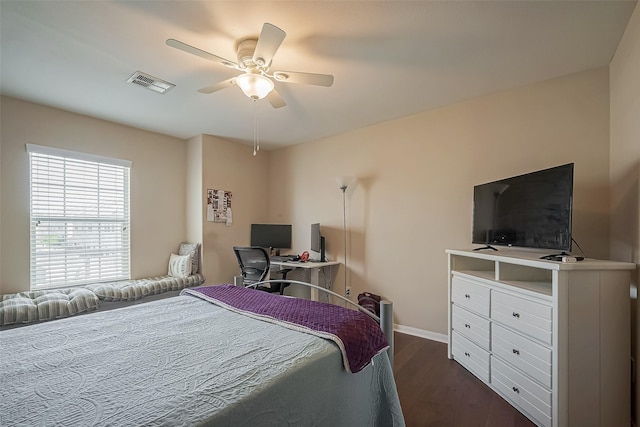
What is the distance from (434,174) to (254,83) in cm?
217

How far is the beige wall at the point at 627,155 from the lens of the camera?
1718mm

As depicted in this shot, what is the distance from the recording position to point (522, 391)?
188 centimetres

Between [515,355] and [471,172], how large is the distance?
5.68 feet

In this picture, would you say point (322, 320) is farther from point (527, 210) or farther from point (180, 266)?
point (180, 266)

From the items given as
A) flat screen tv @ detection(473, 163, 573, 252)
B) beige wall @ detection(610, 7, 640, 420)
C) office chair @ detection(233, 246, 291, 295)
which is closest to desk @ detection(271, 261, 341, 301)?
office chair @ detection(233, 246, 291, 295)

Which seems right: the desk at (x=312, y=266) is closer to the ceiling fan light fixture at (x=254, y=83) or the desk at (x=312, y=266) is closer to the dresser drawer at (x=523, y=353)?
the dresser drawer at (x=523, y=353)

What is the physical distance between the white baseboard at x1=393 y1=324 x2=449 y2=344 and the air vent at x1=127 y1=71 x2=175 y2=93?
3.52 meters

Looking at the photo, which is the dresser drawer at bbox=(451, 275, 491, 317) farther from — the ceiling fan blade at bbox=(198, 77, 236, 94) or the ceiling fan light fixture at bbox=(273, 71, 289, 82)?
the ceiling fan blade at bbox=(198, 77, 236, 94)

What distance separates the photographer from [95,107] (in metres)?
3.07

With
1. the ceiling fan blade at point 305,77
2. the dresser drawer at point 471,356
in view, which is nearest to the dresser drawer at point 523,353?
the dresser drawer at point 471,356

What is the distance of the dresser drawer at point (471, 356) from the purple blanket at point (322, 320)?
127cm

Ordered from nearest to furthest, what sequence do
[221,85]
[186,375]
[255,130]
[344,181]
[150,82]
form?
[186,375], [221,85], [150,82], [344,181], [255,130]

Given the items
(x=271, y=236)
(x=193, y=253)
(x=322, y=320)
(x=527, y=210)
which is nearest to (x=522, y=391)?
(x=527, y=210)

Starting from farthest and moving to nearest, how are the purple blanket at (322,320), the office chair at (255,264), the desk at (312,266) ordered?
the desk at (312,266), the office chair at (255,264), the purple blanket at (322,320)
